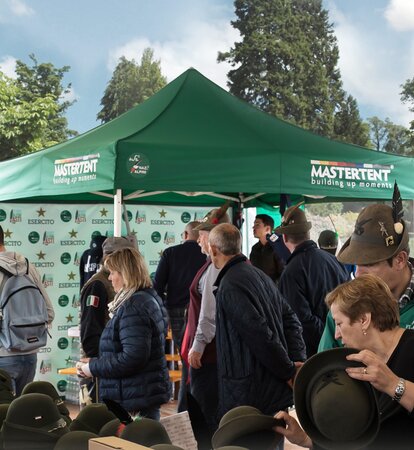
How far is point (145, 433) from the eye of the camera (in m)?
1.51

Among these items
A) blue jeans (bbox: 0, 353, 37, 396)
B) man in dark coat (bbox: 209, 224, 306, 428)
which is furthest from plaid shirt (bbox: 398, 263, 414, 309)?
blue jeans (bbox: 0, 353, 37, 396)

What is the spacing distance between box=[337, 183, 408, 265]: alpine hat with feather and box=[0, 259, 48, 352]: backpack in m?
2.70


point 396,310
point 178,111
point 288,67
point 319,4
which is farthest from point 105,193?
point 319,4

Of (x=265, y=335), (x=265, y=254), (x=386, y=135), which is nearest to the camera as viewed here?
(x=265, y=335)

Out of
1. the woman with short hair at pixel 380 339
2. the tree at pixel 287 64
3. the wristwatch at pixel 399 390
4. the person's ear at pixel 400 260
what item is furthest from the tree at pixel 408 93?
the wristwatch at pixel 399 390

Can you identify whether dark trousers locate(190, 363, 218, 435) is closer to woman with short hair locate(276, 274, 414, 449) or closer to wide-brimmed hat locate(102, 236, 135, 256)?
wide-brimmed hat locate(102, 236, 135, 256)

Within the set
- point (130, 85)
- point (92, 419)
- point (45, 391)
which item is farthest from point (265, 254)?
point (130, 85)

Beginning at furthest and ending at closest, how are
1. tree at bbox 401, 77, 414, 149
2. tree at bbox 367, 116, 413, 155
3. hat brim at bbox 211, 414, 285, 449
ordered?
tree at bbox 401, 77, 414, 149, tree at bbox 367, 116, 413, 155, hat brim at bbox 211, 414, 285, 449

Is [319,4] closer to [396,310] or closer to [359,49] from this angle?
[359,49]

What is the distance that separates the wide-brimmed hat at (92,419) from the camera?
5.55 ft

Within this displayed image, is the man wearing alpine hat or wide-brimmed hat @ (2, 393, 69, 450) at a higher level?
the man wearing alpine hat

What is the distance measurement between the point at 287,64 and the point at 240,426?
42628 mm

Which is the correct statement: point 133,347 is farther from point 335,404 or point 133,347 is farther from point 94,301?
point 335,404

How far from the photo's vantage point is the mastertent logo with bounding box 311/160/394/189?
4.99 meters
